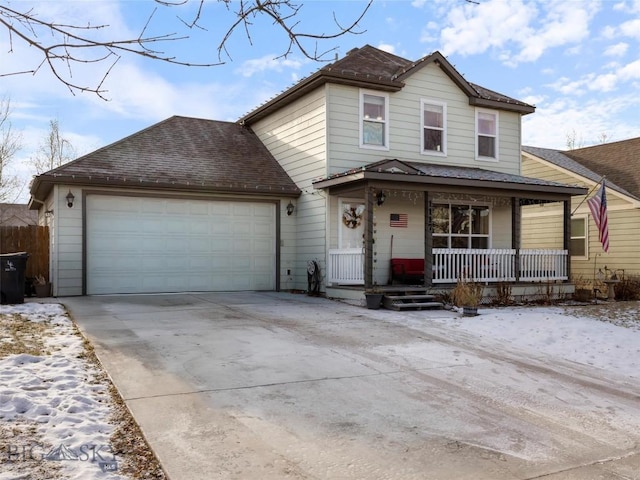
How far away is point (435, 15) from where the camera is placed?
4918 mm

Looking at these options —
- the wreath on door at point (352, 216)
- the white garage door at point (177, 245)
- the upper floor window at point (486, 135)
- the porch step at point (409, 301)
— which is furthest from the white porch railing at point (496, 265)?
the white garage door at point (177, 245)

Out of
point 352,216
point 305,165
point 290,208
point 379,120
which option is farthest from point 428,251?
point 290,208

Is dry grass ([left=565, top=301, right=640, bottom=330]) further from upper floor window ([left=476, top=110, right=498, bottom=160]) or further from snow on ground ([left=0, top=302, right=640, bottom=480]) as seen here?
upper floor window ([left=476, top=110, right=498, bottom=160])

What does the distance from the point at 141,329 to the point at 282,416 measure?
4.30m

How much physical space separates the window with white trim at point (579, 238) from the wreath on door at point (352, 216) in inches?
344

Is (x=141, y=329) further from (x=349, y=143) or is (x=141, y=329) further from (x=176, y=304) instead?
(x=349, y=143)

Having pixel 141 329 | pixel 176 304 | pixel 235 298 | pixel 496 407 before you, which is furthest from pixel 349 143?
pixel 496 407

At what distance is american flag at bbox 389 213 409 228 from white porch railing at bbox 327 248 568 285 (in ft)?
4.94

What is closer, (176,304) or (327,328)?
(327,328)

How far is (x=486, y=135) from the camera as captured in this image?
15469 millimetres

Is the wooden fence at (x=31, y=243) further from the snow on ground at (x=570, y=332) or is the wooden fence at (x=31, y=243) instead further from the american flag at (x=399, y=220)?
the snow on ground at (x=570, y=332)

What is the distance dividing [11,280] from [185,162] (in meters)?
5.44

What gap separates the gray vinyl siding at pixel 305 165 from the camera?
13.4 meters

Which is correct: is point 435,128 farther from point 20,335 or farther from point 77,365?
point 77,365
